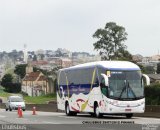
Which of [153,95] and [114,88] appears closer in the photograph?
[114,88]

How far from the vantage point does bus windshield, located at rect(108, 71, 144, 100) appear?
33.3 m

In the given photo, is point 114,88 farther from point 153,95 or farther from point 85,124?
point 153,95

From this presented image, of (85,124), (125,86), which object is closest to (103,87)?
(125,86)

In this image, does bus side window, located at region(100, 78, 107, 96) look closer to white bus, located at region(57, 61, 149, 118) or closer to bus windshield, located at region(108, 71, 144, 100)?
white bus, located at region(57, 61, 149, 118)

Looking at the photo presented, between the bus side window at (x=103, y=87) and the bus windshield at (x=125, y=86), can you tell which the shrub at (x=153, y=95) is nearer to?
the bus windshield at (x=125, y=86)

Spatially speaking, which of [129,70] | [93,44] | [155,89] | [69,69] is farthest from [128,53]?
[129,70]

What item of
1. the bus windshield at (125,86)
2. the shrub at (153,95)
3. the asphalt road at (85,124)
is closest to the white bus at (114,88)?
the bus windshield at (125,86)

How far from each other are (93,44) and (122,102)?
72.3 m

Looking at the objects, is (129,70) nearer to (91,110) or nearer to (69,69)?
(91,110)

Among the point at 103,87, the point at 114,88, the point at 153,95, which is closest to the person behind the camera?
the point at 114,88

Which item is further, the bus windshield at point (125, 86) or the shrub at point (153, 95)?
the shrub at point (153, 95)

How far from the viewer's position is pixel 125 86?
110 ft

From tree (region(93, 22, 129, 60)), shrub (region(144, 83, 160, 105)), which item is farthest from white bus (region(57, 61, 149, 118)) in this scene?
tree (region(93, 22, 129, 60))

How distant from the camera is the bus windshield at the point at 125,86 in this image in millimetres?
33312
